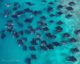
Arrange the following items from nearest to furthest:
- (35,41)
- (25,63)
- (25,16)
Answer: (25,63) < (35,41) < (25,16)

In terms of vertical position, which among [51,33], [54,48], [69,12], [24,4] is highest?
[24,4]

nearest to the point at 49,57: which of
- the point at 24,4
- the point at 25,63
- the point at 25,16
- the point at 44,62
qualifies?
the point at 44,62

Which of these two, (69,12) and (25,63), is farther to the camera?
(69,12)

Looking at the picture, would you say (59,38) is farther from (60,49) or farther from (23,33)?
(23,33)

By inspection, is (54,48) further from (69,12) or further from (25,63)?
(69,12)

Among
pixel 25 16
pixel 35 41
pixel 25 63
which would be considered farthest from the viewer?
pixel 25 16

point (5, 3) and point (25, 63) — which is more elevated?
point (5, 3)
